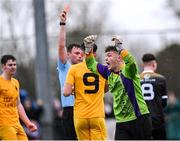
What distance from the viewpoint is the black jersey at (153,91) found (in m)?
14.8

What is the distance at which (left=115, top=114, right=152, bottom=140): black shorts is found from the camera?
497 inches

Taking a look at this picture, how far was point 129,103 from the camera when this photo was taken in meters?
12.6

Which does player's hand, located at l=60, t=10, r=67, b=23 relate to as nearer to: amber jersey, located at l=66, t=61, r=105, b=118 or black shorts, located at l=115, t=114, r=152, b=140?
amber jersey, located at l=66, t=61, r=105, b=118

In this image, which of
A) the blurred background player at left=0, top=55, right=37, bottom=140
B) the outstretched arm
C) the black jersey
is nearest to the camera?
the outstretched arm

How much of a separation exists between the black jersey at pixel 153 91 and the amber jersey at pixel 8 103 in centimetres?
239

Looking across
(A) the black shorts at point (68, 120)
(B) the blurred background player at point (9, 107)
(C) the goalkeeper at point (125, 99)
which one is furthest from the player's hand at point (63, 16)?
(A) the black shorts at point (68, 120)

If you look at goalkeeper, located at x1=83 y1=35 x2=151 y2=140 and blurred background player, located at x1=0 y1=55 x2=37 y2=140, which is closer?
goalkeeper, located at x1=83 y1=35 x2=151 y2=140

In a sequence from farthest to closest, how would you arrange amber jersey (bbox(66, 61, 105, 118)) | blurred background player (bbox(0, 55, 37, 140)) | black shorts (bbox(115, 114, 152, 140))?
blurred background player (bbox(0, 55, 37, 140)) → amber jersey (bbox(66, 61, 105, 118)) → black shorts (bbox(115, 114, 152, 140))

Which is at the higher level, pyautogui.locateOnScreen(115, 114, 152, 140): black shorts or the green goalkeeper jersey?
the green goalkeeper jersey

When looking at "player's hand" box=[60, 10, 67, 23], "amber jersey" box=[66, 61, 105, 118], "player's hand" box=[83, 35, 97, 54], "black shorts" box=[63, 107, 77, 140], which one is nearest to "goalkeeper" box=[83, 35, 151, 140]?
"player's hand" box=[83, 35, 97, 54]

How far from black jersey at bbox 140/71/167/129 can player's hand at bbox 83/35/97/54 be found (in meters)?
2.37

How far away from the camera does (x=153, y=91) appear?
14820 millimetres

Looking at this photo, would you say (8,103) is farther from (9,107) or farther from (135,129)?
(135,129)

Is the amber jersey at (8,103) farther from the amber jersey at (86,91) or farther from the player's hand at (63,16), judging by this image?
the player's hand at (63,16)
